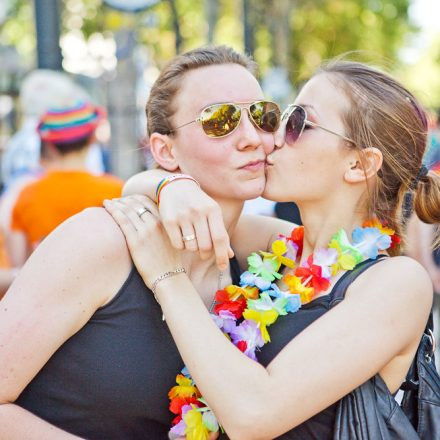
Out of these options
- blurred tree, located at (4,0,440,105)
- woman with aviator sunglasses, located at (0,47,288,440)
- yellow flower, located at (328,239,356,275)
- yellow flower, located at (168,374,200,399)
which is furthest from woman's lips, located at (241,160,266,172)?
blurred tree, located at (4,0,440,105)

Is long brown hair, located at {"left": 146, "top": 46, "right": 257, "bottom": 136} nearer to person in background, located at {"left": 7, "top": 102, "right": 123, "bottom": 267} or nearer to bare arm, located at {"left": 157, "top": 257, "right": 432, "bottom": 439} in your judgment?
bare arm, located at {"left": 157, "top": 257, "right": 432, "bottom": 439}

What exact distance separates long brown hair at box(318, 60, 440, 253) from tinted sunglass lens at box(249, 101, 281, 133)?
0.76ft

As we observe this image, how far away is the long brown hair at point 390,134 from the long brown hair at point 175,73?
366 mm

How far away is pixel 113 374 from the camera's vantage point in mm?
2254

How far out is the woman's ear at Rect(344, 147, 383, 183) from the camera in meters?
2.48

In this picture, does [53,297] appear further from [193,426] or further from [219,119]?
Answer: [219,119]

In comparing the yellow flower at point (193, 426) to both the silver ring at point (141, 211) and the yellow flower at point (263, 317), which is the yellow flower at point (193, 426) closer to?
the yellow flower at point (263, 317)

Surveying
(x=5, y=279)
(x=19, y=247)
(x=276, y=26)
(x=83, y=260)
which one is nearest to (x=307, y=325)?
(x=83, y=260)

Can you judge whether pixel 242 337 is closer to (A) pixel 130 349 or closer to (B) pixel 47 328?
(A) pixel 130 349

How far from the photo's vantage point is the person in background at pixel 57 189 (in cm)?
467

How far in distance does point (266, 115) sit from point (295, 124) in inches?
5.1

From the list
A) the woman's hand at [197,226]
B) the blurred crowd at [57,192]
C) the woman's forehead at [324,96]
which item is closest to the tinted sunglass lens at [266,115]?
the woman's forehead at [324,96]

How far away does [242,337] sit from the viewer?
2.37 m

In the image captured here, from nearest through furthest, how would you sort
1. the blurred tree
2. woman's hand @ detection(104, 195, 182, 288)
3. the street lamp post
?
woman's hand @ detection(104, 195, 182, 288), the street lamp post, the blurred tree
